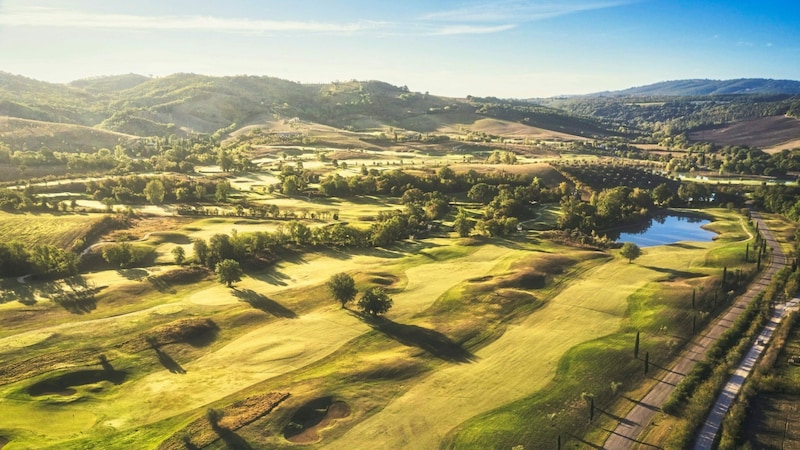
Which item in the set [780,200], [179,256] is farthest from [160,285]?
[780,200]

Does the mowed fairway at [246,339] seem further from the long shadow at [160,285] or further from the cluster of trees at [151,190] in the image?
the cluster of trees at [151,190]

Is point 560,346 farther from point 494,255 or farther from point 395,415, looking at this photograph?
point 494,255

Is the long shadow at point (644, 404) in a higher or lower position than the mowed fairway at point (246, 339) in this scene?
lower

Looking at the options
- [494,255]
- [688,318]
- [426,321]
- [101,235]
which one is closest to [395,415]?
[426,321]

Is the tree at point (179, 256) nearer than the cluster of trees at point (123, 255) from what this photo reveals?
No

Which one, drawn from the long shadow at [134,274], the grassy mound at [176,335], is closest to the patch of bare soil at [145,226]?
the long shadow at [134,274]

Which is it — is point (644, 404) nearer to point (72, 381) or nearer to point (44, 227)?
point (72, 381)
